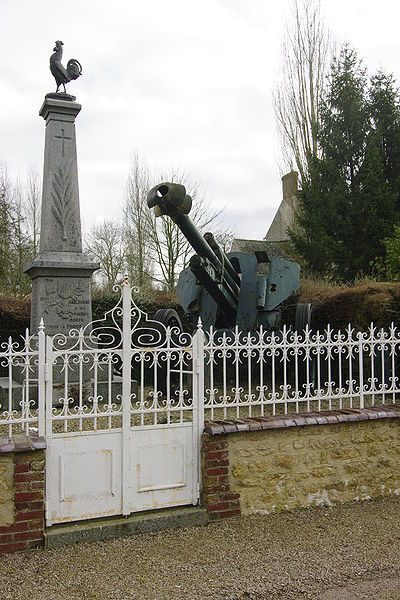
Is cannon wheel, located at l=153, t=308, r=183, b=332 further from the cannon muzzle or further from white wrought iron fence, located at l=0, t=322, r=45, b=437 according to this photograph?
the cannon muzzle

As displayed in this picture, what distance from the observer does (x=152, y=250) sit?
831 inches

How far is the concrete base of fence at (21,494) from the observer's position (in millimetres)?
4199

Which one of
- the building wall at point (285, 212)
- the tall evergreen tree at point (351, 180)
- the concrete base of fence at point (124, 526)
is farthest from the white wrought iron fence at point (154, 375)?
the building wall at point (285, 212)

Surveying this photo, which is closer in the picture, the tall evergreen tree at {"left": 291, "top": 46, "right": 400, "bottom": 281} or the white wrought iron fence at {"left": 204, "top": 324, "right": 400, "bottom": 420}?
the white wrought iron fence at {"left": 204, "top": 324, "right": 400, "bottom": 420}

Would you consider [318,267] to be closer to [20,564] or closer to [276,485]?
[276,485]

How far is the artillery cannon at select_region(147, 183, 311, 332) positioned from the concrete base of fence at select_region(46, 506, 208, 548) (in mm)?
3812

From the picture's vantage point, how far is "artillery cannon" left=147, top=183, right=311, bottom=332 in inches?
322

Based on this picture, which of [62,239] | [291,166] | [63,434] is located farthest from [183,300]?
[291,166]

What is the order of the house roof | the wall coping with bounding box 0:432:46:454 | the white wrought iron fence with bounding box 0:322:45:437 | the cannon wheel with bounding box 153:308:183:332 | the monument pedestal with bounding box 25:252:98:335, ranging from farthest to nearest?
the house roof, the cannon wheel with bounding box 153:308:183:332, the monument pedestal with bounding box 25:252:98:335, the white wrought iron fence with bounding box 0:322:45:437, the wall coping with bounding box 0:432:46:454

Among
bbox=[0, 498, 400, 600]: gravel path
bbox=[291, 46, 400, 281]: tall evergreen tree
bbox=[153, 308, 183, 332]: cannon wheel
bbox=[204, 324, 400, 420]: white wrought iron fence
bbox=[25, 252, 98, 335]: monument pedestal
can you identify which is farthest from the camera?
bbox=[291, 46, 400, 281]: tall evergreen tree

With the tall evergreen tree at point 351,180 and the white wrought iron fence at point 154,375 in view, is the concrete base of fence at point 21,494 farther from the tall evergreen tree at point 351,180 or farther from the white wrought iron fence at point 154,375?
the tall evergreen tree at point 351,180

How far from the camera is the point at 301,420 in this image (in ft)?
17.0

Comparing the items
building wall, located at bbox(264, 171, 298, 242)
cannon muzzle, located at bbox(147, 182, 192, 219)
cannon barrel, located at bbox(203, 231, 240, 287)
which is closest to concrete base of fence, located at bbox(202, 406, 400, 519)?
cannon muzzle, located at bbox(147, 182, 192, 219)

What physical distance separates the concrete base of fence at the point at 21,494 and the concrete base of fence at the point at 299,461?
135 centimetres
